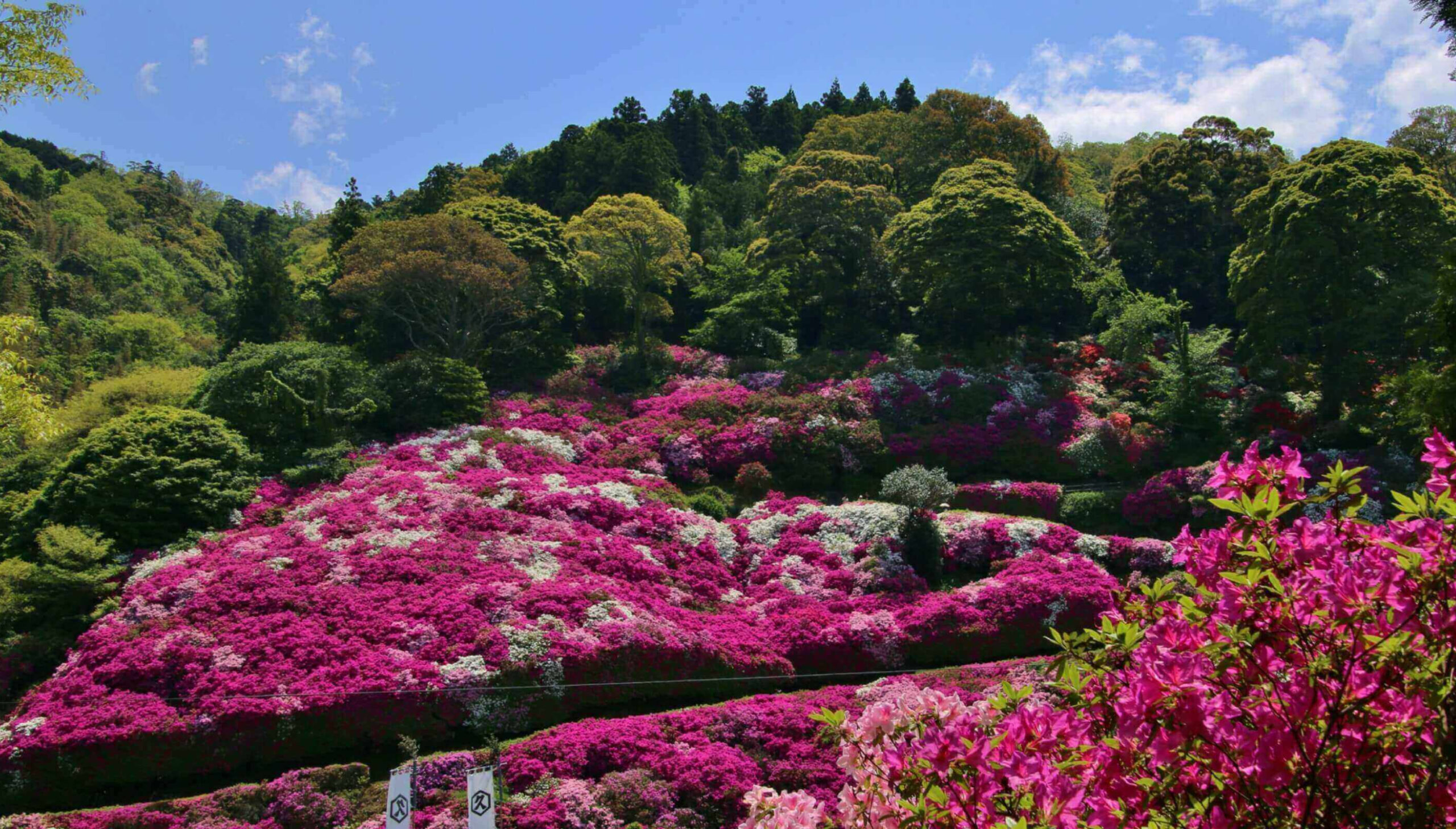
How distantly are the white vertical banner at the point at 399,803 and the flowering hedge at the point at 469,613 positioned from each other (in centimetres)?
222

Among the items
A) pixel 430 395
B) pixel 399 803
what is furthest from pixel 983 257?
pixel 399 803

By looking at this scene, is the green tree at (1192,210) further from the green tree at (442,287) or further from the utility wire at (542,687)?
the utility wire at (542,687)

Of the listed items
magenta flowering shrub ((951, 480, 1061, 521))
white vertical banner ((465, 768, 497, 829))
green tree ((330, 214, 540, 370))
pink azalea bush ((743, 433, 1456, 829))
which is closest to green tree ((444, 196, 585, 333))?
green tree ((330, 214, 540, 370))

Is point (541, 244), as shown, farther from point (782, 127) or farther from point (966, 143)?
point (782, 127)

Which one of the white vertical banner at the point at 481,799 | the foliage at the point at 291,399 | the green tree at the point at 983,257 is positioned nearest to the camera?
the white vertical banner at the point at 481,799

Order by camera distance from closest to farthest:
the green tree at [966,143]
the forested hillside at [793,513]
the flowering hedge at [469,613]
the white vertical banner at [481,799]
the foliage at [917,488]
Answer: the forested hillside at [793,513], the white vertical banner at [481,799], the flowering hedge at [469,613], the foliage at [917,488], the green tree at [966,143]

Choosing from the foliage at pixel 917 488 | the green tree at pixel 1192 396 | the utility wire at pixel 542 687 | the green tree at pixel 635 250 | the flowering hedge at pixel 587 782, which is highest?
the green tree at pixel 635 250

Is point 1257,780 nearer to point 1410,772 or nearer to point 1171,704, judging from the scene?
point 1171,704

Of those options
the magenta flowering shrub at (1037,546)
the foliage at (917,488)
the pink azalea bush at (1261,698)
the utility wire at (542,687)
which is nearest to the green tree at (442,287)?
the foliage at (917,488)

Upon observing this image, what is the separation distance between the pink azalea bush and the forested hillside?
0.02 meters

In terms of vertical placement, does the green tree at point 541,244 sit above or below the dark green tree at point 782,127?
below

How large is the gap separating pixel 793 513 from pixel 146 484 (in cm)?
1228

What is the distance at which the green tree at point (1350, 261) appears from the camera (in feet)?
68.2

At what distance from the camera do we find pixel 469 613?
13.2 meters
